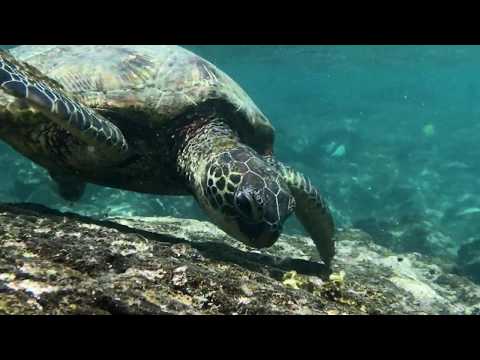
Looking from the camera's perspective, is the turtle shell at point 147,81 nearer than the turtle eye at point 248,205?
No

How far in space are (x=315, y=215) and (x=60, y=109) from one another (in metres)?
3.75

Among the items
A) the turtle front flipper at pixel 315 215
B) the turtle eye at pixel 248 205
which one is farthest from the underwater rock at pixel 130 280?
the turtle front flipper at pixel 315 215

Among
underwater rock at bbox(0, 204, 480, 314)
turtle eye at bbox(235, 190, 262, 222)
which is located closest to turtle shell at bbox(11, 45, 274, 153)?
turtle eye at bbox(235, 190, 262, 222)

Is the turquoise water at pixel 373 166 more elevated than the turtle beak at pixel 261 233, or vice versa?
the turquoise water at pixel 373 166

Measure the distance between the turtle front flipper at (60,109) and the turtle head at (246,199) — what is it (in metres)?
1.04

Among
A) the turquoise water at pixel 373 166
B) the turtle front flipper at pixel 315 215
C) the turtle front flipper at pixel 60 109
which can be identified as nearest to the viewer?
the turtle front flipper at pixel 60 109

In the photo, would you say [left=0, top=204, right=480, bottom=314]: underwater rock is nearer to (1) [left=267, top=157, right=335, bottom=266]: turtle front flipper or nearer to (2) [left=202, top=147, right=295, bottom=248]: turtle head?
(2) [left=202, top=147, right=295, bottom=248]: turtle head

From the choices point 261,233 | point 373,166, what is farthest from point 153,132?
point 373,166

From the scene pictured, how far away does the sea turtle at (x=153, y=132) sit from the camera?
3990 millimetres

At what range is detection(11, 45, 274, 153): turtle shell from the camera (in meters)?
4.97

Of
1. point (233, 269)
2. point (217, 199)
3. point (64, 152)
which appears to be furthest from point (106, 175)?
point (233, 269)

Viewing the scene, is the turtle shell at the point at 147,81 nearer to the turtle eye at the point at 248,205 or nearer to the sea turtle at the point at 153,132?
the sea turtle at the point at 153,132

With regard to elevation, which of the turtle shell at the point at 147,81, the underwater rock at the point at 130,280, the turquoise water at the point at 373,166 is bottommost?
the underwater rock at the point at 130,280
